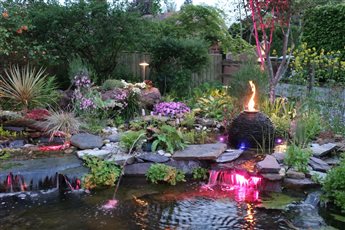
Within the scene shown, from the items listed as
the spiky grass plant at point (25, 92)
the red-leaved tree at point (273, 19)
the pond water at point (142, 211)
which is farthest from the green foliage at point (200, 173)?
the spiky grass plant at point (25, 92)

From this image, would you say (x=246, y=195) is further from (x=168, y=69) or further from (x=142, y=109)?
(x=168, y=69)

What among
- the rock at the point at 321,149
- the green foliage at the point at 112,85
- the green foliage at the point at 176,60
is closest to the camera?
the rock at the point at 321,149

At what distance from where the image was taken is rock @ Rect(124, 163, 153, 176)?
218 inches

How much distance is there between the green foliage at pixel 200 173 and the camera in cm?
555

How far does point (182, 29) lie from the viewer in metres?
12.5

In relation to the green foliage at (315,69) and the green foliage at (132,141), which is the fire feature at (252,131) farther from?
the green foliage at (315,69)

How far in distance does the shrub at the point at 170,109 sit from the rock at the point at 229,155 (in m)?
2.00

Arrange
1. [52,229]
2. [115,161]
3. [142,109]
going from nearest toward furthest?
[52,229]
[115,161]
[142,109]

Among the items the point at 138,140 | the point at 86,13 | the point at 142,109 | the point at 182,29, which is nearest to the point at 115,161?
the point at 138,140

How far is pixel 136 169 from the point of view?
5.56m

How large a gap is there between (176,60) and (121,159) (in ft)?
17.3

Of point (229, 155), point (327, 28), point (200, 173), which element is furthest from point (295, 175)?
point (327, 28)

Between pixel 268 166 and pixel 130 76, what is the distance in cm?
603

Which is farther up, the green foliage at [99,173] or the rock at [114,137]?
the rock at [114,137]
